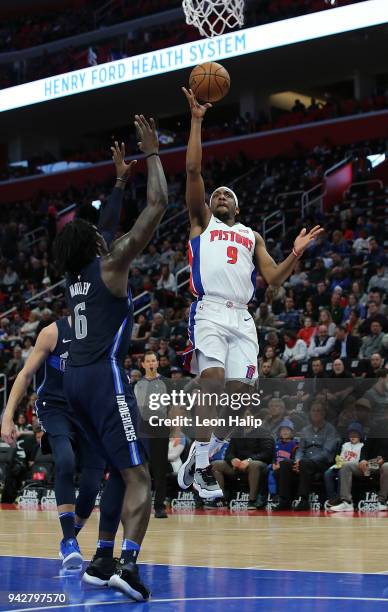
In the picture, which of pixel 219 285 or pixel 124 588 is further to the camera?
pixel 219 285

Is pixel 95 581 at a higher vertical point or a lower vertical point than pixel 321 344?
lower

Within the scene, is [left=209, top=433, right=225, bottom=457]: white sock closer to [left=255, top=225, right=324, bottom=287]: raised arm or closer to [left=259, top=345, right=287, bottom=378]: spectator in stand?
[left=255, top=225, right=324, bottom=287]: raised arm

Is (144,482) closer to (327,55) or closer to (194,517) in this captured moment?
(194,517)

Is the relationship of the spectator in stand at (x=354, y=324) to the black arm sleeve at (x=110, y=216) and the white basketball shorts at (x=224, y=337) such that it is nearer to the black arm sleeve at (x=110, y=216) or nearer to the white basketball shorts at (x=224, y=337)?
the white basketball shorts at (x=224, y=337)

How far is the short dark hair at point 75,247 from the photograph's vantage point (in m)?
6.00

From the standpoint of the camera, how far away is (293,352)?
1560 centimetres

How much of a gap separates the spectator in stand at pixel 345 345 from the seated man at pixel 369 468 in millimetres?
1769

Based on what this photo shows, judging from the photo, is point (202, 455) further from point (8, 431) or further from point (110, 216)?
point (110, 216)

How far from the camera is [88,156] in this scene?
113ft

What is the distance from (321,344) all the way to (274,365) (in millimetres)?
1182

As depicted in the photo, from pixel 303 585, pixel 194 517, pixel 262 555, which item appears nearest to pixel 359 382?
pixel 194 517

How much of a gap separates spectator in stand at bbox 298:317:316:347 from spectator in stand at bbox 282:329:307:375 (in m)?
0.12

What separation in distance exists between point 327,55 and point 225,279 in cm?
2280

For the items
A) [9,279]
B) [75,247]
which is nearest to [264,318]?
[75,247]
